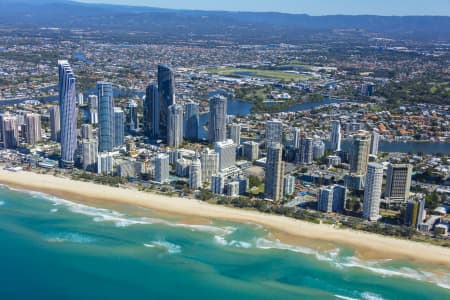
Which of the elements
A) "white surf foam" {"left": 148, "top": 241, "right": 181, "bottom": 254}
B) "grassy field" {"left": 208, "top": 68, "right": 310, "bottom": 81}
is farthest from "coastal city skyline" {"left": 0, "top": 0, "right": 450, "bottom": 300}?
"grassy field" {"left": 208, "top": 68, "right": 310, "bottom": 81}

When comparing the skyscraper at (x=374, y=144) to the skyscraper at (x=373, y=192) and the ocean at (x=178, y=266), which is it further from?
the ocean at (x=178, y=266)

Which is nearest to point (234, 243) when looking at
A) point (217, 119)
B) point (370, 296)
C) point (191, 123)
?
point (370, 296)

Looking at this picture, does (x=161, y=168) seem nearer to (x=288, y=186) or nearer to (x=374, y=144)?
(x=288, y=186)

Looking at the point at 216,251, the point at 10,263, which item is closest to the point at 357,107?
the point at 216,251

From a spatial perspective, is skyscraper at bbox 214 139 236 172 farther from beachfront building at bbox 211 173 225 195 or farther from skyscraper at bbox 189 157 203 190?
beachfront building at bbox 211 173 225 195

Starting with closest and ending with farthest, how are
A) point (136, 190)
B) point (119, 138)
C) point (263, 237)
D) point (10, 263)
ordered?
point (10, 263) < point (263, 237) < point (136, 190) < point (119, 138)

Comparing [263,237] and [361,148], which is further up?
[361,148]

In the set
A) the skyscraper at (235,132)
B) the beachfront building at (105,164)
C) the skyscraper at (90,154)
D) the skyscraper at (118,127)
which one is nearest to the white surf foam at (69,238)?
the beachfront building at (105,164)

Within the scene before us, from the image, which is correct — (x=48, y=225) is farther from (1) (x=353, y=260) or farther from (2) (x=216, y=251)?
(1) (x=353, y=260)
